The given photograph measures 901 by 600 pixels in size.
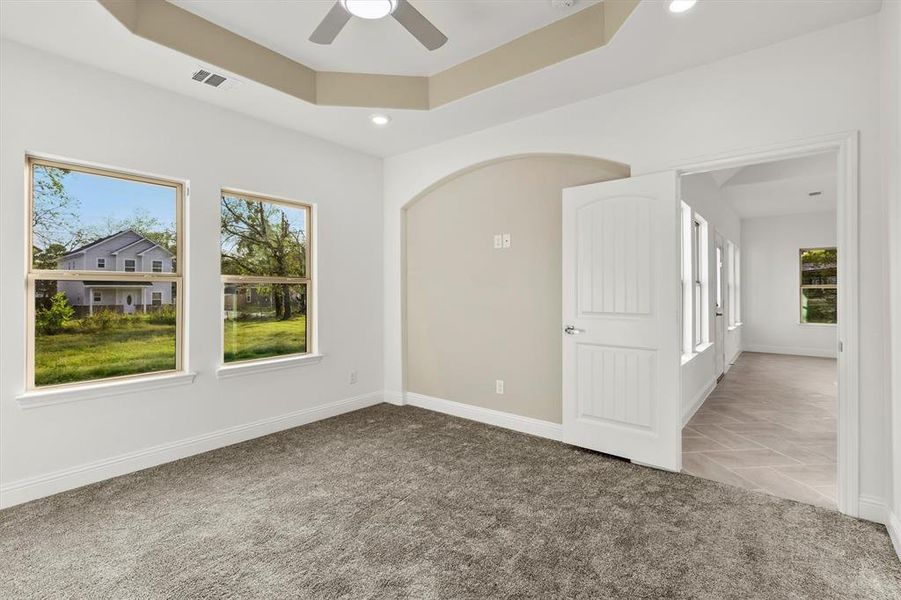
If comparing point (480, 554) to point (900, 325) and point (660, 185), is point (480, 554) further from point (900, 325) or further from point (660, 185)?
point (660, 185)

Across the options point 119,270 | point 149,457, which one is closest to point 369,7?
point 119,270

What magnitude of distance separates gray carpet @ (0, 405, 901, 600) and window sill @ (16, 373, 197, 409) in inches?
23.2

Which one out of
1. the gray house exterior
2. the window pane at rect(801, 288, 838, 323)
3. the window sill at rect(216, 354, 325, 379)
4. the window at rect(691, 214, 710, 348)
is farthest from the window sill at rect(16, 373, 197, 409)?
the window pane at rect(801, 288, 838, 323)

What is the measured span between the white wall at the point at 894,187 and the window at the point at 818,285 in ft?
26.1

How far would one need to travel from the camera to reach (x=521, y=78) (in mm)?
3047

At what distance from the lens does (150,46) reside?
8.59 ft

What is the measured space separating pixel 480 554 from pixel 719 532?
1278 millimetres

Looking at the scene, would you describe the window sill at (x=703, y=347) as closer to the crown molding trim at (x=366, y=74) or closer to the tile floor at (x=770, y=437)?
the tile floor at (x=770, y=437)

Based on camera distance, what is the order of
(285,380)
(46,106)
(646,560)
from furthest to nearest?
(285,380)
(46,106)
(646,560)

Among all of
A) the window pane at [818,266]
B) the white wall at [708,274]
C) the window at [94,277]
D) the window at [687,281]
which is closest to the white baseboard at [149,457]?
the window at [94,277]

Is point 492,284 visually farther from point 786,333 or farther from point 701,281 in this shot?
point 786,333

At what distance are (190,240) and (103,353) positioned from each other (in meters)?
1.00

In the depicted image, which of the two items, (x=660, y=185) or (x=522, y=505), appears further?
(x=660, y=185)

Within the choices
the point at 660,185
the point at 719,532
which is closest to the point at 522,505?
the point at 719,532
